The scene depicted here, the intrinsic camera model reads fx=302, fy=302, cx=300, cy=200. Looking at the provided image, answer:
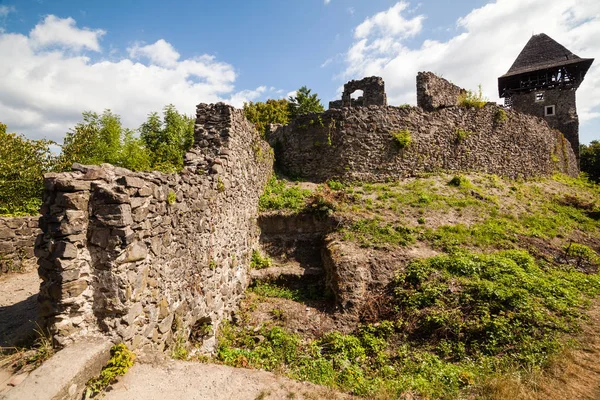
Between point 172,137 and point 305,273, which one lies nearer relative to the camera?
point 305,273

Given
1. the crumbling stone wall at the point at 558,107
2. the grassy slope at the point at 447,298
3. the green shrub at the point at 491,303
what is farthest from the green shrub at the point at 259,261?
the crumbling stone wall at the point at 558,107

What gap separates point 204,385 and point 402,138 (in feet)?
41.4

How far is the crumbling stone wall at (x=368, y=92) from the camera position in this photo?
17.9m

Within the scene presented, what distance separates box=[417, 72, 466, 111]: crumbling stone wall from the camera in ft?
52.0

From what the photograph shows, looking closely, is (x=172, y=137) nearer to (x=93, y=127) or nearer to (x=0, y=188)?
(x=93, y=127)

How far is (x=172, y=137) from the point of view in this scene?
15734 mm

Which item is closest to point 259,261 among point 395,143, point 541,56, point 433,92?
point 395,143

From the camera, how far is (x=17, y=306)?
6.49m

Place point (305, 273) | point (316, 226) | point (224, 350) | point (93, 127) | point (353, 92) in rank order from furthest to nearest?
point (353, 92), point (93, 127), point (316, 226), point (305, 273), point (224, 350)

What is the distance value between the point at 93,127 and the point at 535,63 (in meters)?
40.1

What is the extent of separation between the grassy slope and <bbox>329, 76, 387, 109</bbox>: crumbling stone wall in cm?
A: 742

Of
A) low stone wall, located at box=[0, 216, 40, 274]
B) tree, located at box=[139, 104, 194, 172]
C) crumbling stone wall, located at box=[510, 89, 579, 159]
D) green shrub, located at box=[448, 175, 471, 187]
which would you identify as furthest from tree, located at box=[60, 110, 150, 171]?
crumbling stone wall, located at box=[510, 89, 579, 159]

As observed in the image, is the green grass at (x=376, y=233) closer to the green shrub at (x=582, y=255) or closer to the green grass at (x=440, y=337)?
the green grass at (x=440, y=337)

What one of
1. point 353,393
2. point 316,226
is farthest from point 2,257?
point 353,393
